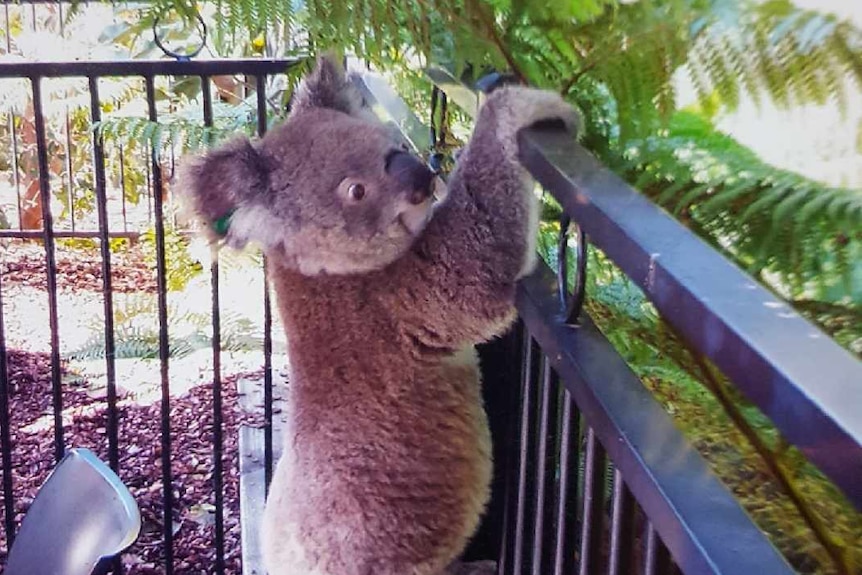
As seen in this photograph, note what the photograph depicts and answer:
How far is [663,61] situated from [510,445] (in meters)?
0.66

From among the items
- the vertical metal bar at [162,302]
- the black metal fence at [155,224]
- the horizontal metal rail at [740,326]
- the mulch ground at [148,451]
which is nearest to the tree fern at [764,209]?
the horizontal metal rail at [740,326]

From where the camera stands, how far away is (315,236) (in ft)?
4.42

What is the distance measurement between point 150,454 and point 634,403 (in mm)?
3215

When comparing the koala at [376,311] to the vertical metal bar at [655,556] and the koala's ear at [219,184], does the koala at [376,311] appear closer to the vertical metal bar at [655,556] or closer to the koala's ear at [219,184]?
the koala's ear at [219,184]

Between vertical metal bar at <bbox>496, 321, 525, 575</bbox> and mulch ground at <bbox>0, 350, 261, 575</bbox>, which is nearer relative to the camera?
vertical metal bar at <bbox>496, 321, 525, 575</bbox>

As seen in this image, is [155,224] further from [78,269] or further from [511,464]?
[78,269]

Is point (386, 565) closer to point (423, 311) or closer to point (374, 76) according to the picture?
point (423, 311)

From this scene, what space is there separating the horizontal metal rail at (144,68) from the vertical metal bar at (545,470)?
1.37m

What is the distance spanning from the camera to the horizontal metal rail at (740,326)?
38 cm

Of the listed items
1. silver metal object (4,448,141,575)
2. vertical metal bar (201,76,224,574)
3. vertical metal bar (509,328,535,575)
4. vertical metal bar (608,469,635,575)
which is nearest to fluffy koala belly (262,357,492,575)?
vertical metal bar (509,328,535,575)

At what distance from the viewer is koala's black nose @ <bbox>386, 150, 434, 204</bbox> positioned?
1292 millimetres

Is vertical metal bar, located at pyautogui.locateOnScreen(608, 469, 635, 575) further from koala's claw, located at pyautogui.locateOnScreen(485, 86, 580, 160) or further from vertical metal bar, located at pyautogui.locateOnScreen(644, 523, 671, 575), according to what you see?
koala's claw, located at pyautogui.locateOnScreen(485, 86, 580, 160)

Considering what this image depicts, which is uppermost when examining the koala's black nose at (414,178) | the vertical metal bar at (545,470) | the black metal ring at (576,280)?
the koala's black nose at (414,178)

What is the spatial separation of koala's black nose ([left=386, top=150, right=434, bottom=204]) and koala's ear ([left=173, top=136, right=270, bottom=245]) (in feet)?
0.62
